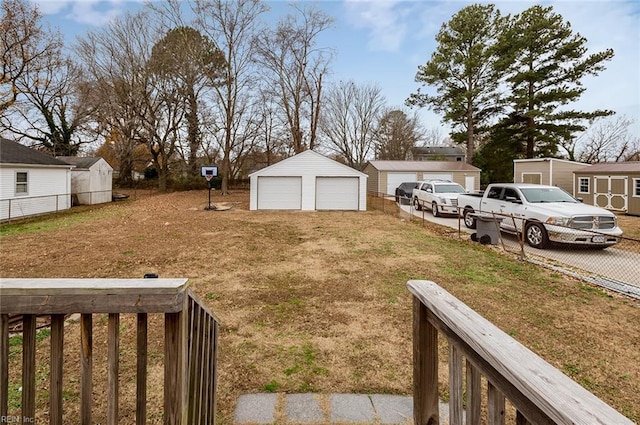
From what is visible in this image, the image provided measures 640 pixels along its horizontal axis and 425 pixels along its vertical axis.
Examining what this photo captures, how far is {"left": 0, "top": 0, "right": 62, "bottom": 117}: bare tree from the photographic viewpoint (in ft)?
64.2

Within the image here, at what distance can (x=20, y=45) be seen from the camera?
20.4 metres

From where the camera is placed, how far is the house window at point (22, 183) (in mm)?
14722

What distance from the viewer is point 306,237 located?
10125 mm

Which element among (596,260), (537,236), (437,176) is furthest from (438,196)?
(437,176)

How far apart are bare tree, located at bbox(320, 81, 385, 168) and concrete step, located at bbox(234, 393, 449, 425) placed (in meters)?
33.3

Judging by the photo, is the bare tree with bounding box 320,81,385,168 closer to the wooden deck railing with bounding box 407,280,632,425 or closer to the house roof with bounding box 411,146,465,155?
the house roof with bounding box 411,146,465,155

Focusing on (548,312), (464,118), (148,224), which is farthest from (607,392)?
(464,118)

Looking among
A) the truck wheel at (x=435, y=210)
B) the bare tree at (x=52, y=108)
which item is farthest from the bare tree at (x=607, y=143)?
the bare tree at (x=52, y=108)

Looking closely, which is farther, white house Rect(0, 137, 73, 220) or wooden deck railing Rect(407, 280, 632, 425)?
white house Rect(0, 137, 73, 220)

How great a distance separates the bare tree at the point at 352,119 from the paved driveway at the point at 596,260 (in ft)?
91.5

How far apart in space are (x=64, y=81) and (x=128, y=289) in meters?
30.3

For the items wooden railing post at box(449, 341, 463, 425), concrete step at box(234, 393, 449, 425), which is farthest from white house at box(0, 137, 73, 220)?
wooden railing post at box(449, 341, 463, 425)

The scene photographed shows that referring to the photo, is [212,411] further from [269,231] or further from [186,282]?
[269,231]

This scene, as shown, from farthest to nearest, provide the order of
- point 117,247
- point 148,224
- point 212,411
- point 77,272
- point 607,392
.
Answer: point 148,224
point 117,247
point 77,272
point 607,392
point 212,411
